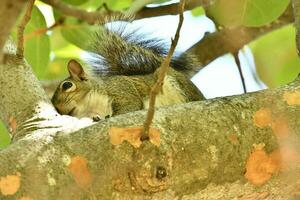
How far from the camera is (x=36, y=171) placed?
3.90 feet

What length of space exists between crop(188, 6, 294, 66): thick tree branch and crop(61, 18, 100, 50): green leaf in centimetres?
49

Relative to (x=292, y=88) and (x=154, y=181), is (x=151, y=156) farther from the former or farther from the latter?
(x=292, y=88)

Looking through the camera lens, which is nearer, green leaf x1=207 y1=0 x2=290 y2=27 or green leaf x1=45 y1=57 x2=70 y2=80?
green leaf x1=207 y1=0 x2=290 y2=27

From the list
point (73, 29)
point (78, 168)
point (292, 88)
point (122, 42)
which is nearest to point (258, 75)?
point (122, 42)

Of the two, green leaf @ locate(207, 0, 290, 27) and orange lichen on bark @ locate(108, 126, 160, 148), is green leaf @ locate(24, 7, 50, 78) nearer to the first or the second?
green leaf @ locate(207, 0, 290, 27)

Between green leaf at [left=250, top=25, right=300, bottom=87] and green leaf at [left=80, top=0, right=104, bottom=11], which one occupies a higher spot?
green leaf at [left=80, top=0, right=104, bottom=11]

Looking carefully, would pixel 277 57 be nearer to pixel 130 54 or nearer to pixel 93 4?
pixel 130 54

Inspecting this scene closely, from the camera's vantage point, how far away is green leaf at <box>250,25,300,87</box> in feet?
8.92

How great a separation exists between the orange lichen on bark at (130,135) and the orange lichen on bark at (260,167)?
0.23 meters

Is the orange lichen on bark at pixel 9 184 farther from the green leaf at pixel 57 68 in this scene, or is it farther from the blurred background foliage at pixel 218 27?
the green leaf at pixel 57 68

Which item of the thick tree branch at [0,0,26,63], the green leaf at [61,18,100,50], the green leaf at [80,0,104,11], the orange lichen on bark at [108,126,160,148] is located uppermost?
the green leaf at [80,0,104,11]

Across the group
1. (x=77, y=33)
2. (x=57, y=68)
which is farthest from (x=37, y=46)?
(x=57, y=68)

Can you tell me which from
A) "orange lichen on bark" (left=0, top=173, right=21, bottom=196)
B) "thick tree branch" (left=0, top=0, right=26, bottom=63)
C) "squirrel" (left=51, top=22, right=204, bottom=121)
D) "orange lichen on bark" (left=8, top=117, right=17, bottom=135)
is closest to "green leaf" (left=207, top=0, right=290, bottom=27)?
"squirrel" (left=51, top=22, right=204, bottom=121)

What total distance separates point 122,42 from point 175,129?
1.53 m
